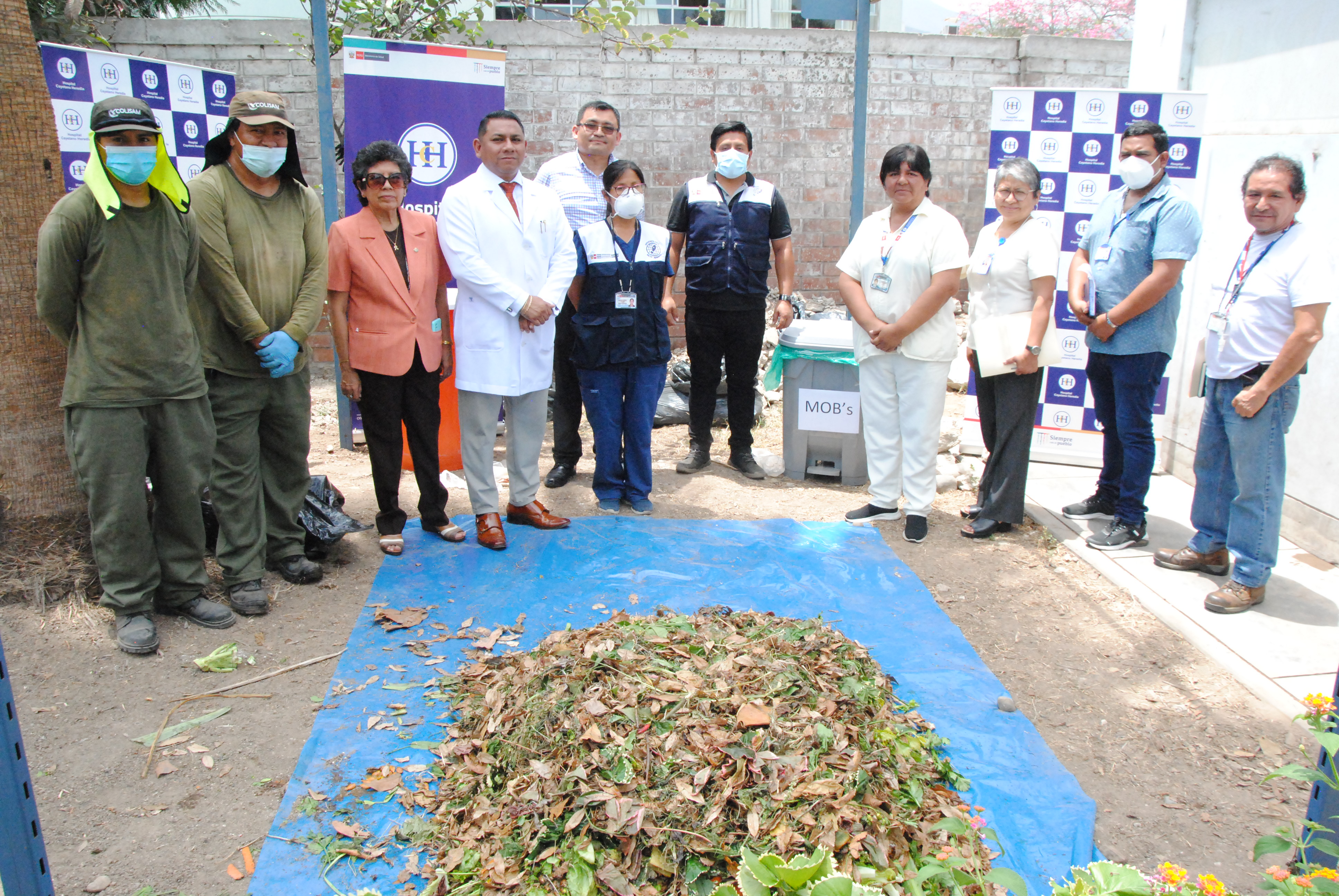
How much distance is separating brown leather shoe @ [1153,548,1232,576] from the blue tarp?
1208 mm

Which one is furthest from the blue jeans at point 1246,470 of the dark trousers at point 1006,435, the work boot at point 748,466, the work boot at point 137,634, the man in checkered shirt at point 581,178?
the work boot at point 137,634

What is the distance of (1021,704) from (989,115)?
21.2ft

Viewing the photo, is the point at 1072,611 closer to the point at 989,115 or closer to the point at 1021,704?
the point at 1021,704

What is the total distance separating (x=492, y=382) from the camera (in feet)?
14.0

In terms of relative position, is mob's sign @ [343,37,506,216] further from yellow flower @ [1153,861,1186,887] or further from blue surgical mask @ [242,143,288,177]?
yellow flower @ [1153,861,1186,887]

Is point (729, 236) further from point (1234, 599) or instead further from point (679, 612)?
point (1234, 599)

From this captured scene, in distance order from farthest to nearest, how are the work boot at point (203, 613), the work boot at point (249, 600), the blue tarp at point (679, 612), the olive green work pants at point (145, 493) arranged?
the work boot at point (249, 600) → the work boot at point (203, 613) → the olive green work pants at point (145, 493) → the blue tarp at point (679, 612)

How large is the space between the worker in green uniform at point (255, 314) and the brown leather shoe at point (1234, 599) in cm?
→ 386

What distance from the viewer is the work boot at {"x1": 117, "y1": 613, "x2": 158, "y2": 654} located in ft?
11.0

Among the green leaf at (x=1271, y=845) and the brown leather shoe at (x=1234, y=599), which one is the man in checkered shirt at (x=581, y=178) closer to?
the brown leather shoe at (x=1234, y=599)

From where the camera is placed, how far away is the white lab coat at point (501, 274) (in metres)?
4.18

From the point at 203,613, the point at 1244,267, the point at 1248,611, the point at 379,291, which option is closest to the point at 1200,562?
the point at 1248,611

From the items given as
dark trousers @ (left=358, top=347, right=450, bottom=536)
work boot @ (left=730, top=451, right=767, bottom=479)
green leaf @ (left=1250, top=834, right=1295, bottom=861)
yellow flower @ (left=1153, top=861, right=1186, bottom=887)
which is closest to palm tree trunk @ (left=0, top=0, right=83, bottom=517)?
dark trousers @ (left=358, top=347, right=450, bottom=536)

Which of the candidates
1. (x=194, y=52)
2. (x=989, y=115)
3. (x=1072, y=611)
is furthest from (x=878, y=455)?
(x=194, y=52)
